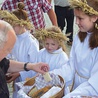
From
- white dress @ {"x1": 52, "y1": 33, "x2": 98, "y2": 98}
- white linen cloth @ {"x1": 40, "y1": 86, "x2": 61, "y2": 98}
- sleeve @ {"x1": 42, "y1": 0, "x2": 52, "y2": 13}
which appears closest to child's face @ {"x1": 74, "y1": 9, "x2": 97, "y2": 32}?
white dress @ {"x1": 52, "y1": 33, "x2": 98, "y2": 98}

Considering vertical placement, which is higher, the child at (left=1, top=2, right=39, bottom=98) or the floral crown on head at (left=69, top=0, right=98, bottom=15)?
the floral crown on head at (left=69, top=0, right=98, bottom=15)

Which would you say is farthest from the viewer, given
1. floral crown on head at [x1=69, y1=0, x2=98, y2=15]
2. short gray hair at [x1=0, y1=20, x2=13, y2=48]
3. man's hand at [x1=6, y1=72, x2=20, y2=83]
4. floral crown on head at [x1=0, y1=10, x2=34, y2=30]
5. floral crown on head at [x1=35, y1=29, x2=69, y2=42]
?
floral crown on head at [x1=0, y1=10, x2=34, y2=30]

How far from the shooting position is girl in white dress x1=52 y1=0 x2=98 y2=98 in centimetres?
240

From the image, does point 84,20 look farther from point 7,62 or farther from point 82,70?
point 7,62

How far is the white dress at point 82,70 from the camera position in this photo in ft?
8.09

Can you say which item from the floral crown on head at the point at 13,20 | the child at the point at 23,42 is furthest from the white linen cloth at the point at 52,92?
the floral crown on head at the point at 13,20

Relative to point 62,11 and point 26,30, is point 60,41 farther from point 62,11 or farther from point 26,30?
point 62,11

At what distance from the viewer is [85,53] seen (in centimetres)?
259

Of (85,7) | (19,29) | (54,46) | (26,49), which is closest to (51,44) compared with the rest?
(54,46)

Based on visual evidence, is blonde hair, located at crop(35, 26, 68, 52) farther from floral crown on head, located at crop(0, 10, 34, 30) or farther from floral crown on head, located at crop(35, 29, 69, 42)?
floral crown on head, located at crop(0, 10, 34, 30)

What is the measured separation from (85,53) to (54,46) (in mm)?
742

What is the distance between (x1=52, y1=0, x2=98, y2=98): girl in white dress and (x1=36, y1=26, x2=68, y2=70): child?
0.46m

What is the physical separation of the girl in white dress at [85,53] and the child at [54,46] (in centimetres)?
46

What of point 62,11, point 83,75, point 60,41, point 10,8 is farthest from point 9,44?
point 62,11
